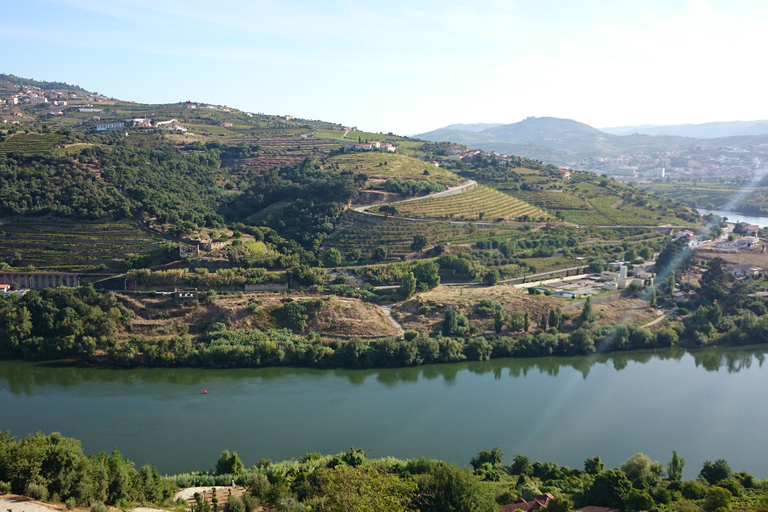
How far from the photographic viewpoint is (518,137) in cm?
19850

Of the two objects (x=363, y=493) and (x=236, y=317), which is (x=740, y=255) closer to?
(x=236, y=317)

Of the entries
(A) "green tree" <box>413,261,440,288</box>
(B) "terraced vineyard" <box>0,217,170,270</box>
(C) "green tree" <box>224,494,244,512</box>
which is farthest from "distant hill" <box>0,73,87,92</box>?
(C) "green tree" <box>224,494,244,512</box>

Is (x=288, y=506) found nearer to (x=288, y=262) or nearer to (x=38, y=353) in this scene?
(x=38, y=353)

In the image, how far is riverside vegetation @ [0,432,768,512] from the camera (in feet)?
43.1

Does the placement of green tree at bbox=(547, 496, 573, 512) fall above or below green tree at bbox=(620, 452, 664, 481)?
above

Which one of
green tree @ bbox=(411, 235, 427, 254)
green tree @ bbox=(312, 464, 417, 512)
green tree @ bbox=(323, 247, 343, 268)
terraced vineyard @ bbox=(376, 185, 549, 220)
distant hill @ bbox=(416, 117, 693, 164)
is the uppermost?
distant hill @ bbox=(416, 117, 693, 164)

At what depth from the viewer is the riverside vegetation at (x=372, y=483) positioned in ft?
43.1

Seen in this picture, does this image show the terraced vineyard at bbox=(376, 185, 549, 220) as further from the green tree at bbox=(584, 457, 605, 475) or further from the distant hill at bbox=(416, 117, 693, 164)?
the distant hill at bbox=(416, 117, 693, 164)

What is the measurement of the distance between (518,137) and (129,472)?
196174mm

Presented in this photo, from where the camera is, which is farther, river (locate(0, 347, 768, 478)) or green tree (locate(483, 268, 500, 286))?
green tree (locate(483, 268, 500, 286))

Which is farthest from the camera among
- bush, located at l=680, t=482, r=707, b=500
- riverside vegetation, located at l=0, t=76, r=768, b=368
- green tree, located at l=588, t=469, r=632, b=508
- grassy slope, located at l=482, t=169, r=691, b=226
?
grassy slope, located at l=482, t=169, r=691, b=226

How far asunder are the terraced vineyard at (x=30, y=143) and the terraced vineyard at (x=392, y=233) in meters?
20.2

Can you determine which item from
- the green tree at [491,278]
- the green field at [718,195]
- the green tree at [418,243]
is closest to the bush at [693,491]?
the green tree at [491,278]

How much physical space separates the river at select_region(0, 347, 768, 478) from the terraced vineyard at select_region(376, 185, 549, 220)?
56.4 feet
